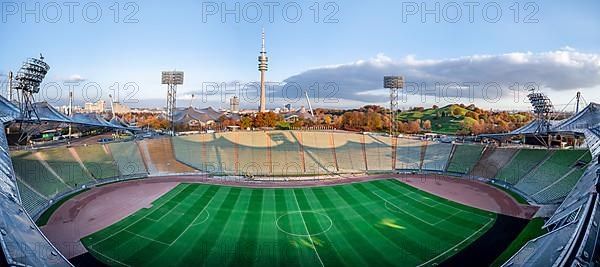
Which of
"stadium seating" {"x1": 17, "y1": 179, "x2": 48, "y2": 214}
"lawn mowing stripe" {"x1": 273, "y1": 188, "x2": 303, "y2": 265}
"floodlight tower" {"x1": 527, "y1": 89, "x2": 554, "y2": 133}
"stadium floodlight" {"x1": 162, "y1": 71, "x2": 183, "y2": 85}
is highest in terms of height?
"stadium floodlight" {"x1": 162, "y1": 71, "x2": 183, "y2": 85}

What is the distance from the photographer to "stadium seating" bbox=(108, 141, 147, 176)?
34812mm

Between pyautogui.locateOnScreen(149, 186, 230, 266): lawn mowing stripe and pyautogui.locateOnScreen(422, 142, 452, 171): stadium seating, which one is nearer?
pyautogui.locateOnScreen(149, 186, 230, 266): lawn mowing stripe

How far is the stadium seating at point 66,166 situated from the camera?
28891 millimetres

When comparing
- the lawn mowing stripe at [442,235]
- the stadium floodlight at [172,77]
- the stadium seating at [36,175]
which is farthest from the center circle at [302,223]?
the stadium floodlight at [172,77]

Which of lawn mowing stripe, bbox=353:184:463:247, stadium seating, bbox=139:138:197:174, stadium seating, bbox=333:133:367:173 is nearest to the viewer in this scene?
lawn mowing stripe, bbox=353:184:463:247

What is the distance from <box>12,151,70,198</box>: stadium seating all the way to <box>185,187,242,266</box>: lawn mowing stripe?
13.8 metres

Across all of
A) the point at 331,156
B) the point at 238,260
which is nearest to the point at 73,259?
the point at 238,260

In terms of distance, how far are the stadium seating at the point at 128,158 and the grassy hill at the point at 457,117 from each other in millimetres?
58693

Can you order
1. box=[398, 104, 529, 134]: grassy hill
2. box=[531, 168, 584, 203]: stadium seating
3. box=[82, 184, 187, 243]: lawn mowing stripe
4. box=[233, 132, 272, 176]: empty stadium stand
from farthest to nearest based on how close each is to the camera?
box=[398, 104, 529, 134]: grassy hill
box=[233, 132, 272, 176]: empty stadium stand
box=[531, 168, 584, 203]: stadium seating
box=[82, 184, 187, 243]: lawn mowing stripe

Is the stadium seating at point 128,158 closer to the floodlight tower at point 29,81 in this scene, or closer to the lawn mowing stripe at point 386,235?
the floodlight tower at point 29,81

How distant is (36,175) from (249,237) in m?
20.6

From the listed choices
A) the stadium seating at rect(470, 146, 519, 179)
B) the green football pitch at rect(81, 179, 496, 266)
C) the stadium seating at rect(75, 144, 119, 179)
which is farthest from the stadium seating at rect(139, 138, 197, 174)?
the stadium seating at rect(470, 146, 519, 179)

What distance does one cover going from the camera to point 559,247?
22.1 feet

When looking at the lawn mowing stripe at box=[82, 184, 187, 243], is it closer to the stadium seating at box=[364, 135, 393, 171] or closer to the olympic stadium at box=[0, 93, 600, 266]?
the olympic stadium at box=[0, 93, 600, 266]
